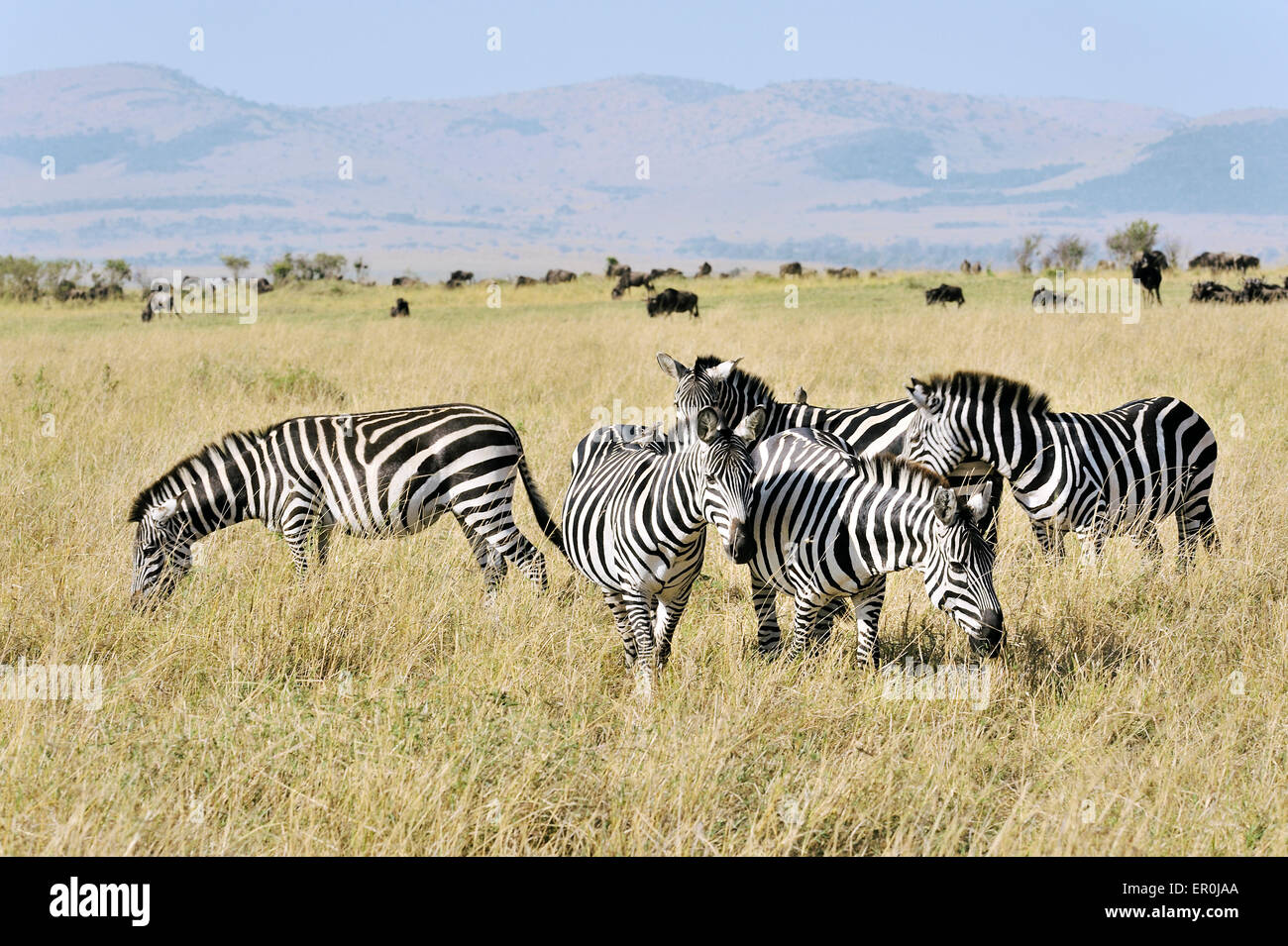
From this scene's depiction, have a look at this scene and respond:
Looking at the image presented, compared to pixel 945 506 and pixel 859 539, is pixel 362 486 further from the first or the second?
pixel 945 506

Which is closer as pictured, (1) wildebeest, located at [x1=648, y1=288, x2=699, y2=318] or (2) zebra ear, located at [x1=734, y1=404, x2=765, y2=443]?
(2) zebra ear, located at [x1=734, y1=404, x2=765, y2=443]

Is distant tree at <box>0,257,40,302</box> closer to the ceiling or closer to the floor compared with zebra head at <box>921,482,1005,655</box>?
closer to the ceiling

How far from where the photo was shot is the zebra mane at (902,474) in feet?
16.5

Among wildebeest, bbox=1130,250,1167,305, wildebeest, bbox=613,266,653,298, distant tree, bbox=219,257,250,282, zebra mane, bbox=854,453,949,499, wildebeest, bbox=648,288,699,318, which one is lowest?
zebra mane, bbox=854,453,949,499

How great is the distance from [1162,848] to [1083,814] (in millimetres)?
302

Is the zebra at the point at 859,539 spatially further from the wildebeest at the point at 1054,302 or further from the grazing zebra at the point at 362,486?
the wildebeest at the point at 1054,302

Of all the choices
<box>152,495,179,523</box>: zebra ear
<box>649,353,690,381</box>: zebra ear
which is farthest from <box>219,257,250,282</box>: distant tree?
<box>649,353,690,381</box>: zebra ear

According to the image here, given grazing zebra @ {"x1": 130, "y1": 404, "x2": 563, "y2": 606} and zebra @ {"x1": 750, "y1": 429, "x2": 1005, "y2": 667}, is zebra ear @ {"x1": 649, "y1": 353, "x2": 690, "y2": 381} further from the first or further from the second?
grazing zebra @ {"x1": 130, "y1": 404, "x2": 563, "y2": 606}

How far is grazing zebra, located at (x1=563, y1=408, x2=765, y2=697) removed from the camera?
476 cm

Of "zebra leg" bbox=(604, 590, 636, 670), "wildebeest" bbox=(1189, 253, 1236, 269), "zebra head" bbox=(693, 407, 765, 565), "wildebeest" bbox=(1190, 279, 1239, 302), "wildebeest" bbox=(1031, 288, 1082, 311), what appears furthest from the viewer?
"wildebeest" bbox=(1189, 253, 1236, 269)

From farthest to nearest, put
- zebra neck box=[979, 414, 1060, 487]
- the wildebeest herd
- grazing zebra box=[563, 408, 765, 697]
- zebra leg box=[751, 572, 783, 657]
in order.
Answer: zebra neck box=[979, 414, 1060, 487] → zebra leg box=[751, 572, 783, 657] → the wildebeest herd → grazing zebra box=[563, 408, 765, 697]

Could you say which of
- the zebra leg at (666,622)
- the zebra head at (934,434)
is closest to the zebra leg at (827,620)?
the zebra leg at (666,622)

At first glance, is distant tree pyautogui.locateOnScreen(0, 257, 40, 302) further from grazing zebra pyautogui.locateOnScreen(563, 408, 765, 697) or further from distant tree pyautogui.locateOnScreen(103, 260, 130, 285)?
grazing zebra pyautogui.locateOnScreen(563, 408, 765, 697)

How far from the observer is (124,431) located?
1124 cm
